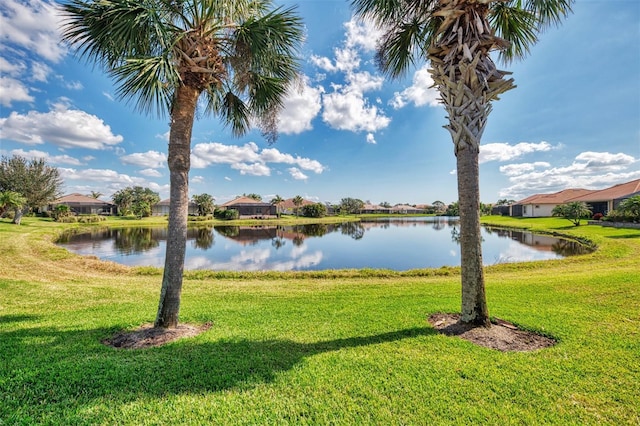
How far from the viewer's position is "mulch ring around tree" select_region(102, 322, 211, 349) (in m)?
4.10

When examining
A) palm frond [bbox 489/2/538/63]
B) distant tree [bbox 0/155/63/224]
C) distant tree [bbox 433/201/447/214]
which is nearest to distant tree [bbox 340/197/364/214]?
distant tree [bbox 433/201/447/214]

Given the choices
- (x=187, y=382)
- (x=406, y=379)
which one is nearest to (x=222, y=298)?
(x=187, y=382)

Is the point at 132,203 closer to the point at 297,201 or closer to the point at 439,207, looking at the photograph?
the point at 297,201

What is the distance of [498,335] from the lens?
415cm

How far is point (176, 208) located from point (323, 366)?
3.24 meters

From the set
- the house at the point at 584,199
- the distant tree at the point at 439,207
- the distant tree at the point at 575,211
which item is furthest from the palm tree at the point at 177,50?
the distant tree at the point at 439,207

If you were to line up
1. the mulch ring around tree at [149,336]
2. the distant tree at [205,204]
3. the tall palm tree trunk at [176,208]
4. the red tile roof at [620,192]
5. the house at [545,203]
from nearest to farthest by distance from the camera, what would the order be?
the mulch ring around tree at [149,336]
the tall palm tree trunk at [176,208]
the red tile roof at [620,192]
the house at [545,203]
the distant tree at [205,204]

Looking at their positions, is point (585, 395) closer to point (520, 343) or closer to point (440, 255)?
point (520, 343)

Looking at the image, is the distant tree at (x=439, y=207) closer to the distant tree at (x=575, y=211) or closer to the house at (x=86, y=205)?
the distant tree at (x=575, y=211)

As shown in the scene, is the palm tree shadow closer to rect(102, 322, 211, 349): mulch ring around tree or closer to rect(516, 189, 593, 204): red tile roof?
rect(102, 322, 211, 349): mulch ring around tree

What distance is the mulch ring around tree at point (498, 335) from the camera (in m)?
3.86

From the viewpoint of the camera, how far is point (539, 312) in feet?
16.8

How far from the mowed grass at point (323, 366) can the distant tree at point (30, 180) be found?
130ft

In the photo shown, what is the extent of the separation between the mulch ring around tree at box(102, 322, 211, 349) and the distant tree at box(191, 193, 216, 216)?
64251mm
